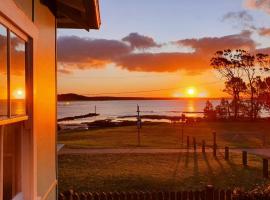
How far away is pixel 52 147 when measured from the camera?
21.3 feet

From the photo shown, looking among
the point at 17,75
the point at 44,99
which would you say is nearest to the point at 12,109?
the point at 17,75

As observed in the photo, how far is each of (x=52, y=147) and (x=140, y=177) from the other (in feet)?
25.5

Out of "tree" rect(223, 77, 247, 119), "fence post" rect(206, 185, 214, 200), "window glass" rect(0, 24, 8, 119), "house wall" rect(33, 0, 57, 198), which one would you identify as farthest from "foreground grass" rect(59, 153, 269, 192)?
"tree" rect(223, 77, 247, 119)

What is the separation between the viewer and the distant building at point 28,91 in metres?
3.52

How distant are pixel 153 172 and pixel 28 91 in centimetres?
1119

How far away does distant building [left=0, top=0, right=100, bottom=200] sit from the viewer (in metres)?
3.52

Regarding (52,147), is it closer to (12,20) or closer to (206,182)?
(12,20)

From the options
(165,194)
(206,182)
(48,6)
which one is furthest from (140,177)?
(48,6)

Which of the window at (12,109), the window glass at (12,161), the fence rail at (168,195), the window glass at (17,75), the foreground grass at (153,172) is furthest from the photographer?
the foreground grass at (153,172)

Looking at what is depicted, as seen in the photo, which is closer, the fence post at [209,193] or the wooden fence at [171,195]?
the wooden fence at [171,195]

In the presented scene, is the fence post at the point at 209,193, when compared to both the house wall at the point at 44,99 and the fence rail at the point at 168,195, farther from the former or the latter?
the house wall at the point at 44,99

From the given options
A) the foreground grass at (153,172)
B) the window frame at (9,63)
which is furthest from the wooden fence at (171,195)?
the window frame at (9,63)

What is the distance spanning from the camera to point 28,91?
4285mm

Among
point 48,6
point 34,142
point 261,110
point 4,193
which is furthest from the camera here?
point 261,110
